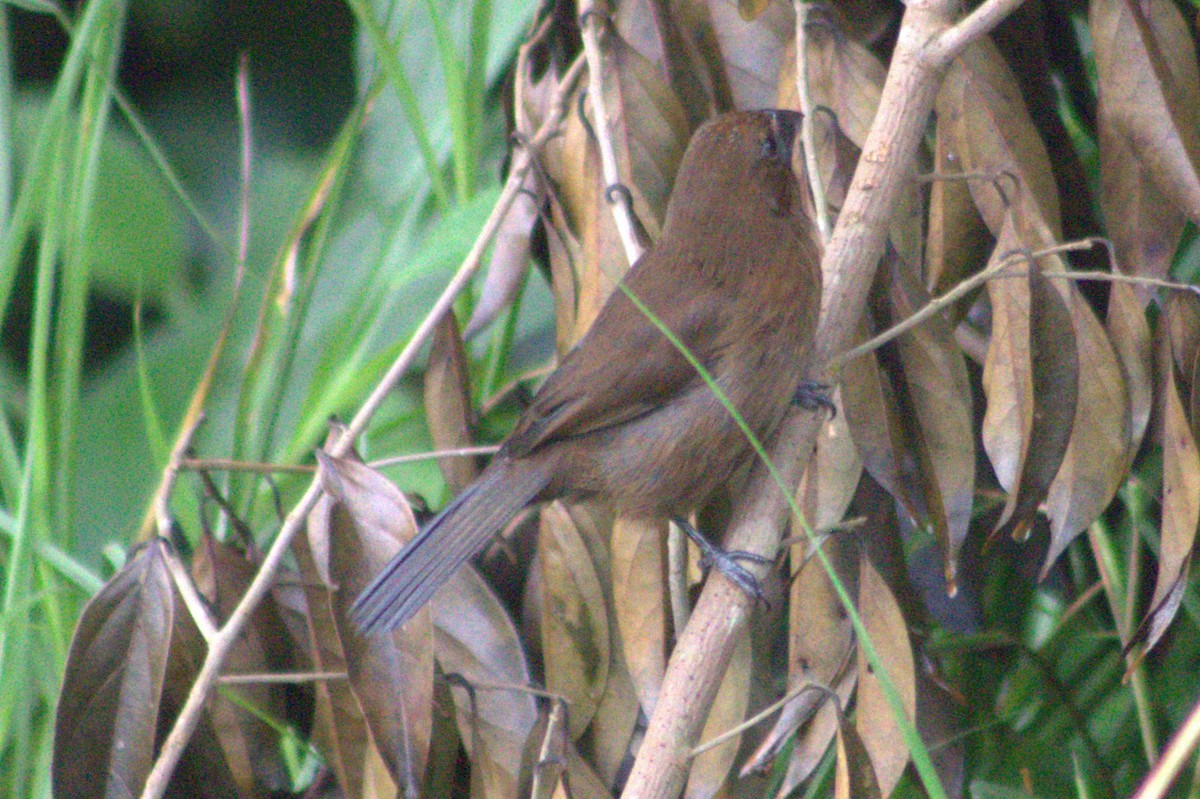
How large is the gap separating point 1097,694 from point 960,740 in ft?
1.78

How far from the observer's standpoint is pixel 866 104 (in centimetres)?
230

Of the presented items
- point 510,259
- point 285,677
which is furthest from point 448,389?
point 285,677

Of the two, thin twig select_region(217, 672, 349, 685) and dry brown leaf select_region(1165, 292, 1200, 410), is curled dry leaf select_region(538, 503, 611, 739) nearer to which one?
thin twig select_region(217, 672, 349, 685)

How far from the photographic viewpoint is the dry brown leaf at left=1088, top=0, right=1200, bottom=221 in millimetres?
2031

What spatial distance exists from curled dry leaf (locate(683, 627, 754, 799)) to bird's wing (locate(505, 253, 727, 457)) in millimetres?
508

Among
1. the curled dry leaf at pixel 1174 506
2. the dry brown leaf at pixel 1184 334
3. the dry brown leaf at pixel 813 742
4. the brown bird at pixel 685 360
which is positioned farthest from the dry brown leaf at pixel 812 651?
the dry brown leaf at pixel 1184 334

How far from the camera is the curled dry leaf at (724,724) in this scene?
79.4 inches

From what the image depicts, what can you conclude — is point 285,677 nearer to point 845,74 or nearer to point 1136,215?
point 845,74

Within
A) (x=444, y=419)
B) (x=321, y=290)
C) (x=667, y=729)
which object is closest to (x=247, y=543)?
(x=444, y=419)

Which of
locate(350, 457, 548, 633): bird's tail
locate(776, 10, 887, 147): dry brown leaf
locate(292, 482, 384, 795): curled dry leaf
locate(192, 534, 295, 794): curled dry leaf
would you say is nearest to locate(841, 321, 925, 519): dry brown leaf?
locate(776, 10, 887, 147): dry brown leaf

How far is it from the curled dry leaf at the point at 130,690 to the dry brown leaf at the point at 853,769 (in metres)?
0.96

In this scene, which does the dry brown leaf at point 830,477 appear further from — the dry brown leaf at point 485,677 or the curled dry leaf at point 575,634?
the dry brown leaf at point 485,677

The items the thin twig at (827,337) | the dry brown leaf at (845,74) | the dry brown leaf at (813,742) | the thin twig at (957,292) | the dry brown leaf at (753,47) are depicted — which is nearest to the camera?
the thin twig at (827,337)

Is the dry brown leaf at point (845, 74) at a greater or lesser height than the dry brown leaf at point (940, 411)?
greater
